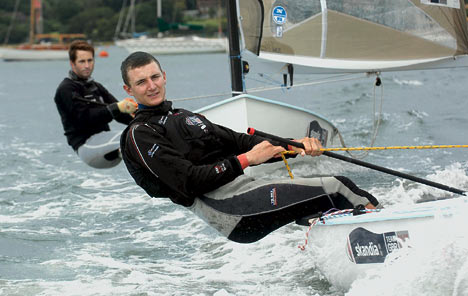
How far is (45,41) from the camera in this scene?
47.4 meters

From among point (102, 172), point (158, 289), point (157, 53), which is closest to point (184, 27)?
point (157, 53)

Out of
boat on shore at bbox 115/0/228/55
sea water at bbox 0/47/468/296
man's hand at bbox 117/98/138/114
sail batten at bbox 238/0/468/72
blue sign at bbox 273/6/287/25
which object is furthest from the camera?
boat on shore at bbox 115/0/228/55

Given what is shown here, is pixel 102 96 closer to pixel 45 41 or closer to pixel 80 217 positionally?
pixel 80 217

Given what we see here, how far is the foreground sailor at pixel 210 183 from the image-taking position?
3.05 m

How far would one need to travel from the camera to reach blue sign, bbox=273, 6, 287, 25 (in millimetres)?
6195

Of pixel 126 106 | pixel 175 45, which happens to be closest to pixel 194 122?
pixel 126 106

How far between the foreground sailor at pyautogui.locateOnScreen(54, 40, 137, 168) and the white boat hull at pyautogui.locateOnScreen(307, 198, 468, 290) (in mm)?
2880

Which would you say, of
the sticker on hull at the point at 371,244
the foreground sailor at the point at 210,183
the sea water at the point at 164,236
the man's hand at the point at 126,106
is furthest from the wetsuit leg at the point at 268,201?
the man's hand at the point at 126,106

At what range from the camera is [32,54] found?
4431 cm

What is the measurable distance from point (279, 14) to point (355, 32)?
2.28 feet

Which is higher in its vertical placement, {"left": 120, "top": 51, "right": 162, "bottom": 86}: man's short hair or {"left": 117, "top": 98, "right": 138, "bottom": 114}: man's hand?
{"left": 120, "top": 51, "right": 162, "bottom": 86}: man's short hair

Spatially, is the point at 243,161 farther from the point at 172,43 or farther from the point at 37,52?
the point at 37,52

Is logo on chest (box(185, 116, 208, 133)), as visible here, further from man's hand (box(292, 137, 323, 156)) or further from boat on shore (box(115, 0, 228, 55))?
boat on shore (box(115, 0, 228, 55))

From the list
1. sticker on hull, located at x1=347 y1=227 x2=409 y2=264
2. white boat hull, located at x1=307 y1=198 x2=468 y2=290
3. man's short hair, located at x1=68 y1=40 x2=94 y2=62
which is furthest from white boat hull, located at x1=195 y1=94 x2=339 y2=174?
sticker on hull, located at x1=347 y1=227 x2=409 y2=264
